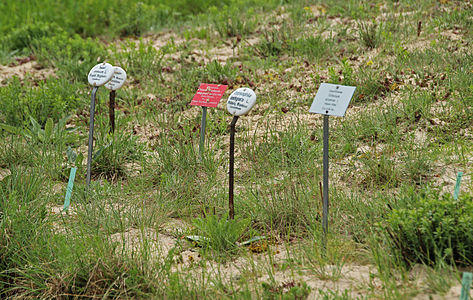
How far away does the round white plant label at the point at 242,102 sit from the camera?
4.17 m

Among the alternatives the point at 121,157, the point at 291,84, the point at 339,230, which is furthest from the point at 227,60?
the point at 339,230

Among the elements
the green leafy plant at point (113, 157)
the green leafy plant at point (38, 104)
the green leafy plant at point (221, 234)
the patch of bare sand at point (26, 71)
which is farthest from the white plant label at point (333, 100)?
the patch of bare sand at point (26, 71)

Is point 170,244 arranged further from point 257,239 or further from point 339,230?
point 339,230

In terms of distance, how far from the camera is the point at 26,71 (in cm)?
838

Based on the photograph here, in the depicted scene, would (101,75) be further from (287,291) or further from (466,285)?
(466,285)

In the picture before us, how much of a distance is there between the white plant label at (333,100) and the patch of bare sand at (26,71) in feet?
17.7

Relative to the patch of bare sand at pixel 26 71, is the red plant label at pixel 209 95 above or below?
above

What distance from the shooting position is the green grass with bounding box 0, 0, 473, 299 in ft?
11.0

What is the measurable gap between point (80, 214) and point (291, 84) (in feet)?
11.4

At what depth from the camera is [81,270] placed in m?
3.46

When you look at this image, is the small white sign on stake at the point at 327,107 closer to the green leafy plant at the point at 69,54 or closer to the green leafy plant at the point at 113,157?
the green leafy plant at the point at 113,157

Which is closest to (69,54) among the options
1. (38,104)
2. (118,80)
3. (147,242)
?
(38,104)

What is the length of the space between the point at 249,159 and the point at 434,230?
2.37 m

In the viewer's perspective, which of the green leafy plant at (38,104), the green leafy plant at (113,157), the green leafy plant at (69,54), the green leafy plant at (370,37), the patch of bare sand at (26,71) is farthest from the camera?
the patch of bare sand at (26,71)
